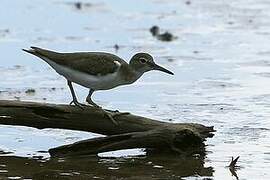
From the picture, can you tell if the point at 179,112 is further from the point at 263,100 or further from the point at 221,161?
the point at 221,161

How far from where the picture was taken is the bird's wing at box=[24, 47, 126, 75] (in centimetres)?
914

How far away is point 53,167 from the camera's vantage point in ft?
29.0

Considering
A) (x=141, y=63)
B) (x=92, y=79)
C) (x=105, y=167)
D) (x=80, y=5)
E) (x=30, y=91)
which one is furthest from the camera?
(x=80, y=5)

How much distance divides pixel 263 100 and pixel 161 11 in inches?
298

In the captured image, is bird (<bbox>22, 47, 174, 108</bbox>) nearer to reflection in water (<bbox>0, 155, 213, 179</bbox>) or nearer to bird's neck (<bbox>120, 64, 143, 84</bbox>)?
bird's neck (<bbox>120, 64, 143, 84</bbox>)

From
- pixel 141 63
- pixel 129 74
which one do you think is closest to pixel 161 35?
pixel 141 63

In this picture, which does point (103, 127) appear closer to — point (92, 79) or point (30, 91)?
point (92, 79)

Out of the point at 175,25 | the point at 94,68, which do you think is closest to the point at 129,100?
the point at 94,68

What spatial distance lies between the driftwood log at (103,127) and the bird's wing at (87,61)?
39 centimetres

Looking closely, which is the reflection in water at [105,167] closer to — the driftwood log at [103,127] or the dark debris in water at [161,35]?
the driftwood log at [103,127]

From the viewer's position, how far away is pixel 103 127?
9195 mm

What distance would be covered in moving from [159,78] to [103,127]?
3.90 metres

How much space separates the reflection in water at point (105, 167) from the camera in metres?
8.60

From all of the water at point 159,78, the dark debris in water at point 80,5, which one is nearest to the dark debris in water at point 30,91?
the water at point 159,78
